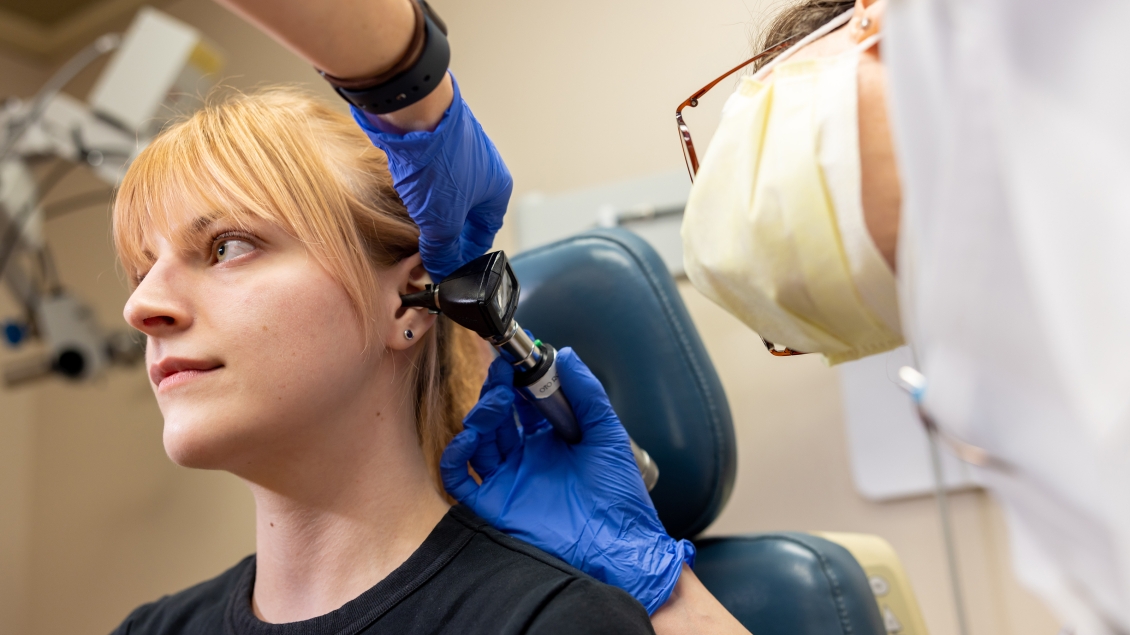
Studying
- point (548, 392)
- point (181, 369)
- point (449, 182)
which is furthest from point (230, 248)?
point (548, 392)

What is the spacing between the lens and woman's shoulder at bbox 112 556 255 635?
1.03 meters

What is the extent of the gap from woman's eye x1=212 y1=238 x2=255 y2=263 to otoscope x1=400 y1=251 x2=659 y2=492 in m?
0.18

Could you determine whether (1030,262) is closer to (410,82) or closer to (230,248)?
(410,82)

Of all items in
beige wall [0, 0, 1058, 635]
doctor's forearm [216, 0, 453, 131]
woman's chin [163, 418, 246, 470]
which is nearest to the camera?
doctor's forearm [216, 0, 453, 131]

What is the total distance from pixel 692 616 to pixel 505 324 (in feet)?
1.23

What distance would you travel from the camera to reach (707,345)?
1.76 meters

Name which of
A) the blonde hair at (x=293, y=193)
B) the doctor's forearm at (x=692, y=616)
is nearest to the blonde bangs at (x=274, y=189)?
the blonde hair at (x=293, y=193)

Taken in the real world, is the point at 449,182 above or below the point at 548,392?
above

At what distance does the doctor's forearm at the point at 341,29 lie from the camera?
0.57 meters

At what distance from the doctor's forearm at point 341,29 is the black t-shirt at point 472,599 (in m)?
0.51

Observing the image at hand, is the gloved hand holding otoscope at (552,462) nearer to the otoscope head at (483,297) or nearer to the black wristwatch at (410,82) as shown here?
the otoscope head at (483,297)

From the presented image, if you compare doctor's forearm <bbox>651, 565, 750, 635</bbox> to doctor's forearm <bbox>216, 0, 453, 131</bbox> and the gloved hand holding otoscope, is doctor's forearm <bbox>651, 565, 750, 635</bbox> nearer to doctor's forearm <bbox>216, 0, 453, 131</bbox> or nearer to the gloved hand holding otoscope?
the gloved hand holding otoscope

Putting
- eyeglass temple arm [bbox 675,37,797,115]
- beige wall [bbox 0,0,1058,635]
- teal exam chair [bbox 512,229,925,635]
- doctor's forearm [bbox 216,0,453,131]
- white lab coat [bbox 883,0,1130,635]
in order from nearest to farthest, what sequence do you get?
white lab coat [bbox 883,0,1130,635]
doctor's forearm [bbox 216,0,453,131]
eyeglass temple arm [bbox 675,37,797,115]
teal exam chair [bbox 512,229,925,635]
beige wall [bbox 0,0,1058,635]

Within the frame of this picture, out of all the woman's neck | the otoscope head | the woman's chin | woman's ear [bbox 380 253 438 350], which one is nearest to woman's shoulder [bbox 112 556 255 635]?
the woman's neck
